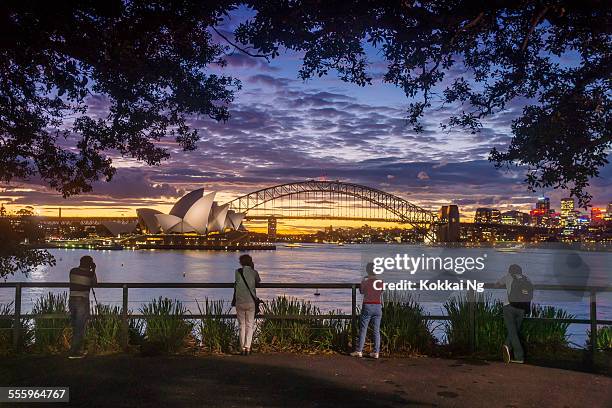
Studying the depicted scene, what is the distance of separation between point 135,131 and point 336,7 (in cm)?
502

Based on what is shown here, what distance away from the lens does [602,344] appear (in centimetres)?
1158

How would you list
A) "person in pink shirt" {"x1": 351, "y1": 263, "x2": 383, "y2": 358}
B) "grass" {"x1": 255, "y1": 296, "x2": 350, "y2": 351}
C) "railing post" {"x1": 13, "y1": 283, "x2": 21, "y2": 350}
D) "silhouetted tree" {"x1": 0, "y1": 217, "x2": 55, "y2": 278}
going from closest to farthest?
"person in pink shirt" {"x1": 351, "y1": 263, "x2": 383, "y2": 358} < "railing post" {"x1": 13, "y1": 283, "x2": 21, "y2": 350} < "grass" {"x1": 255, "y1": 296, "x2": 350, "y2": 351} < "silhouetted tree" {"x1": 0, "y1": 217, "x2": 55, "y2": 278}

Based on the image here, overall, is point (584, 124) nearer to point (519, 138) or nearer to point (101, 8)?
point (519, 138)

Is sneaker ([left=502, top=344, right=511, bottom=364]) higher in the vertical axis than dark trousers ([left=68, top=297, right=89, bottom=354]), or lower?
lower

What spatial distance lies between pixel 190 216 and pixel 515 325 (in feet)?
471

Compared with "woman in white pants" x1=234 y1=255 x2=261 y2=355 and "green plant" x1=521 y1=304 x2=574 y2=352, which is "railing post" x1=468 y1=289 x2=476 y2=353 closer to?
"green plant" x1=521 y1=304 x2=574 y2=352

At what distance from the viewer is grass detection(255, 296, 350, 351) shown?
443 inches

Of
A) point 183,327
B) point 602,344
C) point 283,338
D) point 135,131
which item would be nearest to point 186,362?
point 183,327

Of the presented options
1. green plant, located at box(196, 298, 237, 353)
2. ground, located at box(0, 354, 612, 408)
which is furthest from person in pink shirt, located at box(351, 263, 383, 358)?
green plant, located at box(196, 298, 237, 353)

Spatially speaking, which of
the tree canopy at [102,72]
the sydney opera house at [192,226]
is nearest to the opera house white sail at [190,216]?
the sydney opera house at [192,226]

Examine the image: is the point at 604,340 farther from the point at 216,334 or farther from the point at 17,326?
the point at 17,326

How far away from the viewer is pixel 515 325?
1041cm

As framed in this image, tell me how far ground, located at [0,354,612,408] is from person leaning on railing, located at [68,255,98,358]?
1.05ft

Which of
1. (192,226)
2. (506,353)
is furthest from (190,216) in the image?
(506,353)
